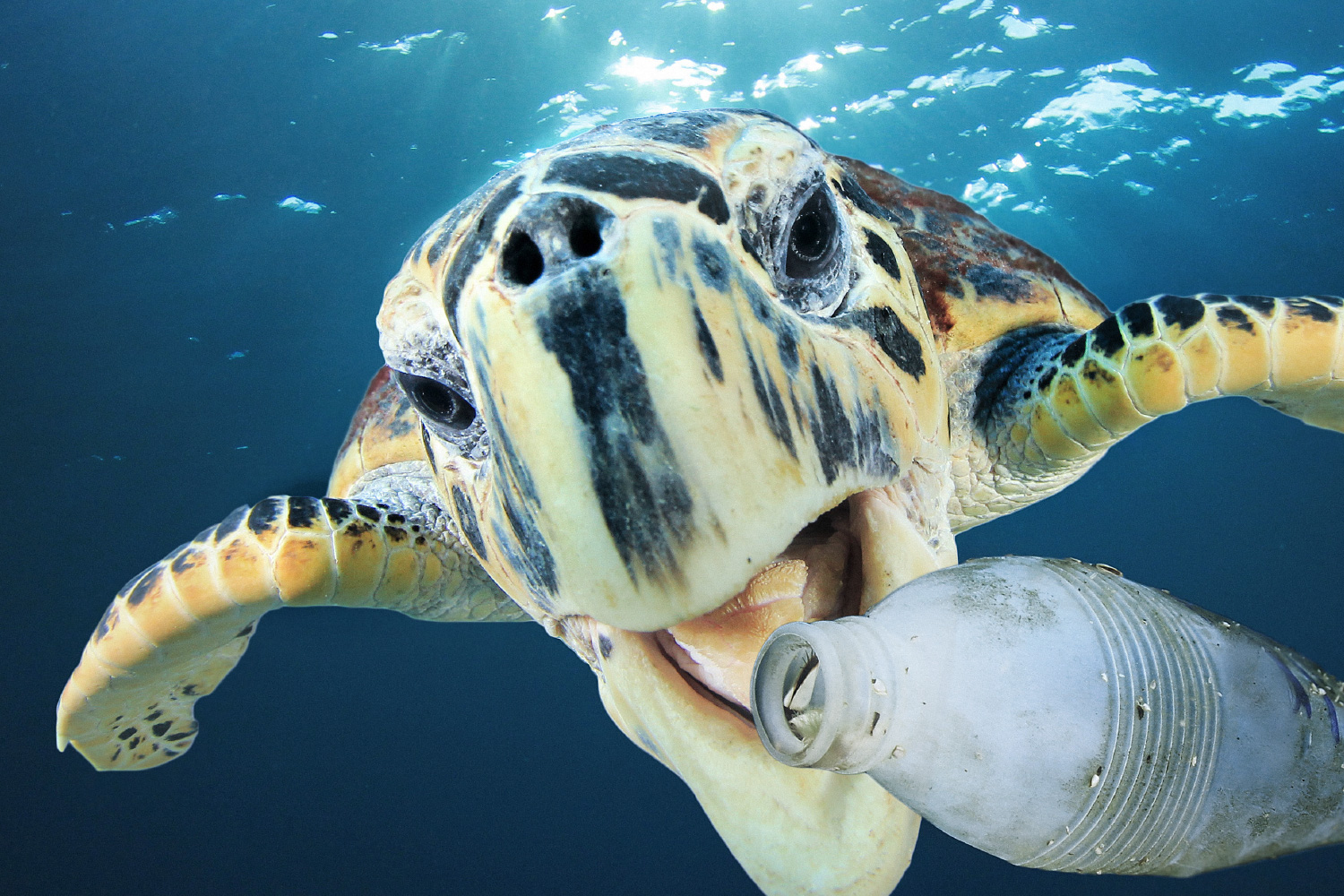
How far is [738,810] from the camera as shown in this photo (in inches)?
35.9

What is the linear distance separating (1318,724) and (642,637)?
74cm

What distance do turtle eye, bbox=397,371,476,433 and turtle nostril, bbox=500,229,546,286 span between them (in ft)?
1.20

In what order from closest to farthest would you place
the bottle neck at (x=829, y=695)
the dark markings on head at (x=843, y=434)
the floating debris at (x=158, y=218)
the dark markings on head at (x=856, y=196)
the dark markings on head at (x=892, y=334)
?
the bottle neck at (x=829, y=695), the dark markings on head at (x=843, y=434), the dark markings on head at (x=892, y=334), the dark markings on head at (x=856, y=196), the floating debris at (x=158, y=218)

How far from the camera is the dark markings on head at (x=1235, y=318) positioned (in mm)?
1820

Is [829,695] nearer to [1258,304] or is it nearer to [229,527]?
[1258,304]

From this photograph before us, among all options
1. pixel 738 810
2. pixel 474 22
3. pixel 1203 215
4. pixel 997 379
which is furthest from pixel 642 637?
pixel 1203 215

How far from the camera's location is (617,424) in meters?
0.69

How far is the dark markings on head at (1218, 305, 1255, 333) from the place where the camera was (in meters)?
1.82

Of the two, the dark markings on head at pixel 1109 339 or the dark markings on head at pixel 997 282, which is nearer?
the dark markings on head at pixel 1109 339

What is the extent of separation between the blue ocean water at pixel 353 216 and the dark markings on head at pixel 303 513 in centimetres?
551

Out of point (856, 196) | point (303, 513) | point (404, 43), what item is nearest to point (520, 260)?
point (856, 196)

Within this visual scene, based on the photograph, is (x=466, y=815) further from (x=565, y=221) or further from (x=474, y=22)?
(x=565, y=221)

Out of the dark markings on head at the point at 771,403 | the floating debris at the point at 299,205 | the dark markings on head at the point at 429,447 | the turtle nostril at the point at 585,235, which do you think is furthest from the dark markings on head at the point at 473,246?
the floating debris at the point at 299,205

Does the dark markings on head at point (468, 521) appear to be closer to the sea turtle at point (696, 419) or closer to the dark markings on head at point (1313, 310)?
the sea turtle at point (696, 419)
